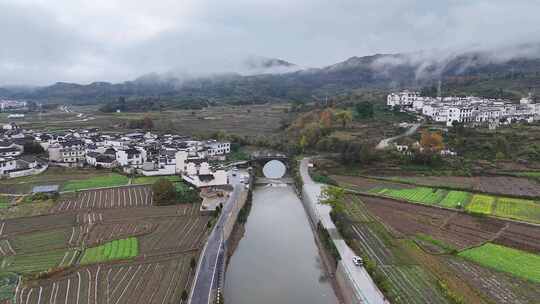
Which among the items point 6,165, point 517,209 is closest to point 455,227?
point 517,209

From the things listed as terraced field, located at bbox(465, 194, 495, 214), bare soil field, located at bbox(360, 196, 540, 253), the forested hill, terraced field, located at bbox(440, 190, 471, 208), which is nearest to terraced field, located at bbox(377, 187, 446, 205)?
terraced field, located at bbox(440, 190, 471, 208)

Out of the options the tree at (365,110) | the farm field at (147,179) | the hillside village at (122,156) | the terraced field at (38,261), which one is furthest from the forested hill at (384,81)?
the terraced field at (38,261)

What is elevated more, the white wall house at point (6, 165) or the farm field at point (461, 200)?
the white wall house at point (6, 165)

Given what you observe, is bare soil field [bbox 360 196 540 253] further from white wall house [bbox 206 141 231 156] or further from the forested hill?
the forested hill

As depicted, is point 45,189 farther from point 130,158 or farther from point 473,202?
point 473,202

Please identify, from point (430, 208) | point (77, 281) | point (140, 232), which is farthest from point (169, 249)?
point (430, 208)

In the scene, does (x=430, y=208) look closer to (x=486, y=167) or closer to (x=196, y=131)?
(x=486, y=167)

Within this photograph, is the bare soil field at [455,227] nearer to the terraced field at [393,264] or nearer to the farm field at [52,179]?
the terraced field at [393,264]
